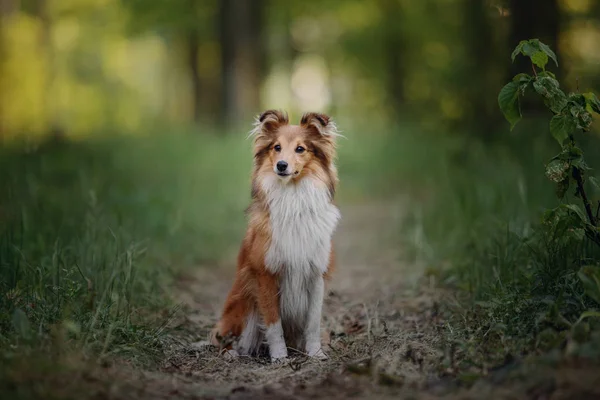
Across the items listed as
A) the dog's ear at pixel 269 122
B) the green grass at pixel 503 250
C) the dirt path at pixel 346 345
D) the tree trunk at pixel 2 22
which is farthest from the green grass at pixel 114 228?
the tree trunk at pixel 2 22

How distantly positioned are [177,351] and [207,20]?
16578 mm

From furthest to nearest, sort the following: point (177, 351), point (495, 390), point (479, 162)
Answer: point (479, 162)
point (177, 351)
point (495, 390)

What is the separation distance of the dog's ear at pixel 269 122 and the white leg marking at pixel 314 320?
→ 1.13 m

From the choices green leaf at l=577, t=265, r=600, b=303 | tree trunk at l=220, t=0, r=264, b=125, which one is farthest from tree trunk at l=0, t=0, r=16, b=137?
green leaf at l=577, t=265, r=600, b=303

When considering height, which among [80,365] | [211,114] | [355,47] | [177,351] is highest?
[355,47]

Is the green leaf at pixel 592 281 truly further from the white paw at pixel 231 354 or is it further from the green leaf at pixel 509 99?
the white paw at pixel 231 354

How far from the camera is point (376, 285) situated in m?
6.37

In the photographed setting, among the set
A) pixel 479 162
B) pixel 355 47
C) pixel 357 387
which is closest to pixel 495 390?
pixel 357 387

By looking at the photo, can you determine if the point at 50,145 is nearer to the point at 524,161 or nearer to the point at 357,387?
the point at 524,161

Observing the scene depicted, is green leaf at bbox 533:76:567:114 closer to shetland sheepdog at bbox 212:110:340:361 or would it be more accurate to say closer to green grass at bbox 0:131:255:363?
shetland sheepdog at bbox 212:110:340:361

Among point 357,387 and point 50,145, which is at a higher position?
point 50,145

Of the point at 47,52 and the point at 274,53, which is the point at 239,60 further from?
the point at 274,53

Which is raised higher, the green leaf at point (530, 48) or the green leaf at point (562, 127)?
the green leaf at point (530, 48)

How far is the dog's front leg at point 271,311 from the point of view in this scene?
432cm
